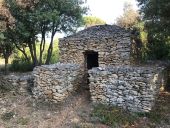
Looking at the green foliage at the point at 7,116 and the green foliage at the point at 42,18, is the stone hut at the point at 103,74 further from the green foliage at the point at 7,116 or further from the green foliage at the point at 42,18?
the green foliage at the point at 42,18

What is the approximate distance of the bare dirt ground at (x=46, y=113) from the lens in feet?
37.6

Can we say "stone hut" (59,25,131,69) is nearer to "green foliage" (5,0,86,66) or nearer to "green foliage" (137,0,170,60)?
"green foliage" (137,0,170,60)

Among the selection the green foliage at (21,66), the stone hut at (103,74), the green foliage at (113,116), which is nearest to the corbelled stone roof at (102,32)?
the stone hut at (103,74)

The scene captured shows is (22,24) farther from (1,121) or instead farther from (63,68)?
(1,121)

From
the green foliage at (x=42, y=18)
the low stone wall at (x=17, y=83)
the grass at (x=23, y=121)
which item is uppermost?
the green foliage at (x=42, y=18)

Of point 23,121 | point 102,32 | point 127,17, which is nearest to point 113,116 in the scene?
point 23,121

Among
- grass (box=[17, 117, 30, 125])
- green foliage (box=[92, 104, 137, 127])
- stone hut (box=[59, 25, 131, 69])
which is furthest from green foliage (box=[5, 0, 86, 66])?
green foliage (box=[92, 104, 137, 127])

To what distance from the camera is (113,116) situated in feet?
37.6

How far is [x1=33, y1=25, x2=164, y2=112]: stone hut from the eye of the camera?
11.6m

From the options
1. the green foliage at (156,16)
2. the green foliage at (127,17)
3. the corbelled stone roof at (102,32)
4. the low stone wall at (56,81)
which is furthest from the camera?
the green foliage at (127,17)

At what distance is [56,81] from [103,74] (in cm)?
219

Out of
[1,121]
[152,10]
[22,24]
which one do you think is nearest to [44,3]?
[22,24]

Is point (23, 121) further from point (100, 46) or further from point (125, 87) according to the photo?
point (100, 46)

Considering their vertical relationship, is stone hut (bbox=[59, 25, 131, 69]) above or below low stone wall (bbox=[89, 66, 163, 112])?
above
